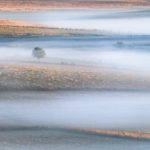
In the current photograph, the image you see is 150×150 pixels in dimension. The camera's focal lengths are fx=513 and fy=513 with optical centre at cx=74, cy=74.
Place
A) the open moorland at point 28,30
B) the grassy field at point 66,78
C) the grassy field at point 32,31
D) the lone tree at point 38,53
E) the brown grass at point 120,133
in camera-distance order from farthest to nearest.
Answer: the grassy field at point 32,31 → the open moorland at point 28,30 → the lone tree at point 38,53 → the grassy field at point 66,78 → the brown grass at point 120,133

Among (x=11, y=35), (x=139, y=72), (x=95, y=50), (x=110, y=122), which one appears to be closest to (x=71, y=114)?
(x=110, y=122)

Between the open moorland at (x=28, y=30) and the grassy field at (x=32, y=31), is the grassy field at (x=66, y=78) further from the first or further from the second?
the grassy field at (x=32, y=31)

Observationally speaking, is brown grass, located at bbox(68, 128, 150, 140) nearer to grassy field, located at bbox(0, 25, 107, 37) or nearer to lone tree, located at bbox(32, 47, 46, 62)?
lone tree, located at bbox(32, 47, 46, 62)

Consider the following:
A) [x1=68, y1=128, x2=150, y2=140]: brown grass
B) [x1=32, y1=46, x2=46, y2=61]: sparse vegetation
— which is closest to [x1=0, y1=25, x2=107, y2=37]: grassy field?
[x1=32, y1=46, x2=46, y2=61]: sparse vegetation

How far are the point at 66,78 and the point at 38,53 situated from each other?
322cm

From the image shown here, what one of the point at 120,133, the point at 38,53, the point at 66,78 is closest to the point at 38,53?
the point at 38,53

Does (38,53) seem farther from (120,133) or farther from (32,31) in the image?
(120,133)

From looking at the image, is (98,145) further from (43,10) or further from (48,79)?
(43,10)

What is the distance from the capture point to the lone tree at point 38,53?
33.8 feet

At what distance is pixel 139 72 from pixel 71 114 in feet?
8.82

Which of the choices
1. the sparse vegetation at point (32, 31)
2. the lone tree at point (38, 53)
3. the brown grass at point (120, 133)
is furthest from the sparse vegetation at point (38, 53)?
the brown grass at point (120, 133)

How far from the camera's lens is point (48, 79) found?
25.4ft

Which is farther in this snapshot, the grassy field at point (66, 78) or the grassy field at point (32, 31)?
the grassy field at point (32, 31)

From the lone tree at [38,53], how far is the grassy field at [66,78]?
1.44 metres
